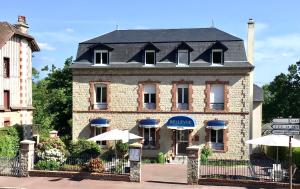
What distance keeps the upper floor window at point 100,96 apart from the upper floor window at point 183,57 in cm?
590

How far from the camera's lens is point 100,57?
100ft

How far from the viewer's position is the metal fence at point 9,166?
20094 mm

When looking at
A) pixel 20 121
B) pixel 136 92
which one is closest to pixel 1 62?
pixel 20 121

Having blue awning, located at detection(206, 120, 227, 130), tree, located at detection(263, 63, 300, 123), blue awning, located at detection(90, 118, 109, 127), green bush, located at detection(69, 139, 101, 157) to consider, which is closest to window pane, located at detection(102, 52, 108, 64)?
blue awning, located at detection(90, 118, 109, 127)

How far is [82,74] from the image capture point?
30391 millimetres

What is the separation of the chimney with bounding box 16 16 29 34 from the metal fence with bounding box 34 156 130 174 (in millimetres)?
13375

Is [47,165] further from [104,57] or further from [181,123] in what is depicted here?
[104,57]

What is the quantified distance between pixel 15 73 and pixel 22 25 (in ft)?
13.2

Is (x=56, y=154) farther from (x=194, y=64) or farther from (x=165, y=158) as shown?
(x=194, y=64)

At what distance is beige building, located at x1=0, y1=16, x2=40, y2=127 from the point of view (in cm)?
2783

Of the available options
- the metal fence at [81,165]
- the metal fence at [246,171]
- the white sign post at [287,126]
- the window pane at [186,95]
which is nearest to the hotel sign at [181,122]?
the window pane at [186,95]

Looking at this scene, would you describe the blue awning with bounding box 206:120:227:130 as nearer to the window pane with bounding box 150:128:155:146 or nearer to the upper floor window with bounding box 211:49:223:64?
the window pane with bounding box 150:128:155:146

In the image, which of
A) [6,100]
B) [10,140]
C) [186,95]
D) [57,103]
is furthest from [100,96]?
[57,103]

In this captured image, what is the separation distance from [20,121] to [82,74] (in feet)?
18.4
